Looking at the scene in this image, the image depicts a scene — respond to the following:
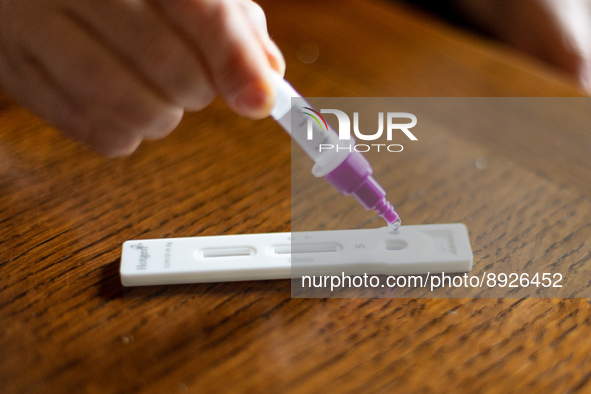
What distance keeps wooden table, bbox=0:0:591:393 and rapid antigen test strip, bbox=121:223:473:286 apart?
14 millimetres

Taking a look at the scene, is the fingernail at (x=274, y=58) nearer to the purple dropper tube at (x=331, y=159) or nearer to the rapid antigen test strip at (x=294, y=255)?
the purple dropper tube at (x=331, y=159)

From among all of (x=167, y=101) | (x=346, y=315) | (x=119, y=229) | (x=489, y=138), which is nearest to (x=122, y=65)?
(x=167, y=101)

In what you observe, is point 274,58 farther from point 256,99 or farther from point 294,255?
point 294,255

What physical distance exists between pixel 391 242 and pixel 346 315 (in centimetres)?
9

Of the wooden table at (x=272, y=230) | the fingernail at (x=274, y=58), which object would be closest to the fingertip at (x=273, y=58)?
the fingernail at (x=274, y=58)

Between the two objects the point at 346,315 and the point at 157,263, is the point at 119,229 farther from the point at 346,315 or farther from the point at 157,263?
the point at 346,315

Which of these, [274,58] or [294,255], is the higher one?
[274,58]

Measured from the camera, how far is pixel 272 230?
474 mm

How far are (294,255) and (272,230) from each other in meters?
0.05

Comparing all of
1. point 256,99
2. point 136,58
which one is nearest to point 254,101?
point 256,99

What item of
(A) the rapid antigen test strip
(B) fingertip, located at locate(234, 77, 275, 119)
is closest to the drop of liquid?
(A) the rapid antigen test strip

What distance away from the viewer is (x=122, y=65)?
1.37ft

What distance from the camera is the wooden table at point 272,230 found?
360 mm

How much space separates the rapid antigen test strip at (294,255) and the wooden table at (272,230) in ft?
0.05
